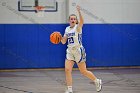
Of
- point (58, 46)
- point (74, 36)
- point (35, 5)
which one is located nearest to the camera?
point (74, 36)

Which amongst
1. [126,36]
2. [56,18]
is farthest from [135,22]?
[56,18]

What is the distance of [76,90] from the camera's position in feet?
29.6

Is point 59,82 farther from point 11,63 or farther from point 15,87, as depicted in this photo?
point 11,63

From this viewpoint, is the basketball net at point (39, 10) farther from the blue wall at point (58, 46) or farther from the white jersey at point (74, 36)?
the white jersey at point (74, 36)

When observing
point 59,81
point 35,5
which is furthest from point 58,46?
point 59,81

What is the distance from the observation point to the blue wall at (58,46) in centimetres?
1229

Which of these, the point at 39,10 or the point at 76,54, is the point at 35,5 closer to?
the point at 39,10

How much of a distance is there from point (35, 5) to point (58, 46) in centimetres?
155

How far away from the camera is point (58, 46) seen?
1255 cm

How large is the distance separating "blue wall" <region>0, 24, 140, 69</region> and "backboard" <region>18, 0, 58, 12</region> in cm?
52

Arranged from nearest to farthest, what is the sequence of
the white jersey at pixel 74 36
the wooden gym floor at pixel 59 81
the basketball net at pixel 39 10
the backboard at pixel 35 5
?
the white jersey at pixel 74 36 → the wooden gym floor at pixel 59 81 → the backboard at pixel 35 5 → the basketball net at pixel 39 10

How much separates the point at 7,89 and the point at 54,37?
1.77m

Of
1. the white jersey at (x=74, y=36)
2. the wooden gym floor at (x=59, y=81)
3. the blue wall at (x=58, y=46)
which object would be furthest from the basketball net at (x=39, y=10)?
the white jersey at (x=74, y=36)

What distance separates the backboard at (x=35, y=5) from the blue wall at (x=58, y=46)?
1.72ft
